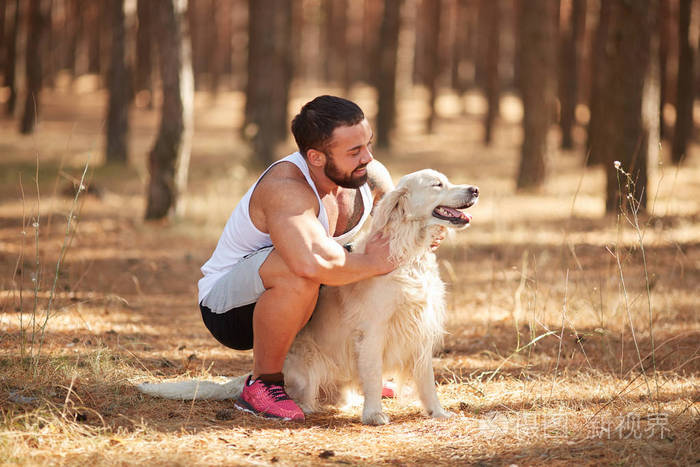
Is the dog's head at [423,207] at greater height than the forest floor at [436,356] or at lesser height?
greater

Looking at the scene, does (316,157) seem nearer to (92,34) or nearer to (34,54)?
(34,54)

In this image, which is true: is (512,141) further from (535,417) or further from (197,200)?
(535,417)

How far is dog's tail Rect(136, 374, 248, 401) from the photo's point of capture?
3.85 meters

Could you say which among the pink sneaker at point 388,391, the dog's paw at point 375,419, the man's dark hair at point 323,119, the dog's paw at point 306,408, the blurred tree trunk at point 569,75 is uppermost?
the blurred tree trunk at point 569,75

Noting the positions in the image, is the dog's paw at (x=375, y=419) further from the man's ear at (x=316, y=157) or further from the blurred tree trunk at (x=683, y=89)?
the blurred tree trunk at (x=683, y=89)

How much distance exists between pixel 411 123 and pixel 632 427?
2480 cm

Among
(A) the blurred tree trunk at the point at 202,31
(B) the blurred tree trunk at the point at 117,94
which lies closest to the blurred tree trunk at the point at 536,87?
(B) the blurred tree trunk at the point at 117,94

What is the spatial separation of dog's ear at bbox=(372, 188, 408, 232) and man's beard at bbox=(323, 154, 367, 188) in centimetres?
19

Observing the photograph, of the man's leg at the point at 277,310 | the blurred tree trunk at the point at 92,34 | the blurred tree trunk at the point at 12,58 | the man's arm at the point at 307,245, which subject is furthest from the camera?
the blurred tree trunk at the point at 92,34

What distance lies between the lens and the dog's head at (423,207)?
12.1 ft

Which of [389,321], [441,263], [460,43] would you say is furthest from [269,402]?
[460,43]

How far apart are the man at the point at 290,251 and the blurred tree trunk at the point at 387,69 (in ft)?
50.9

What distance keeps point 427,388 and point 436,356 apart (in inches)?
56.2

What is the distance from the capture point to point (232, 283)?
388 centimetres
